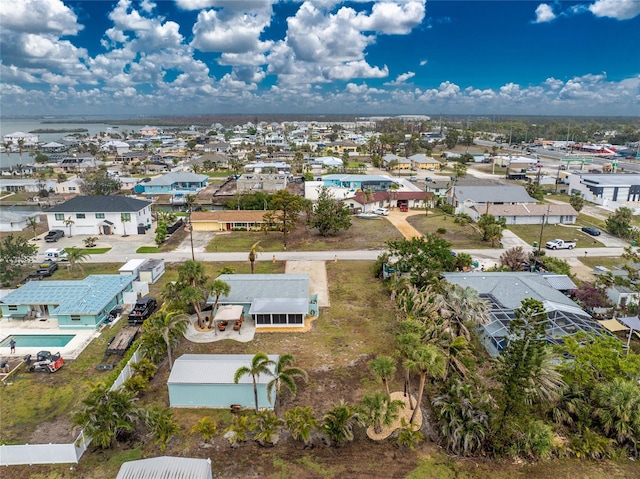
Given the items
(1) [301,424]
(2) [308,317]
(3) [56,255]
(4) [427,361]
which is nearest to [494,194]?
(2) [308,317]

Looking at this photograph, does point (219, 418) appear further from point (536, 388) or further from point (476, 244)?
point (476, 244)

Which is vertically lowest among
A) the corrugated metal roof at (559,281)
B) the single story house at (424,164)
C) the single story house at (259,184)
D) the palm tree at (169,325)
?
the corrugated metal roof at (559,281)

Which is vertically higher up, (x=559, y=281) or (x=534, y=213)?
(x=534, y=213)

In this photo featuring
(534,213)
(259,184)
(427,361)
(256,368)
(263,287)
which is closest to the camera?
(427,361)

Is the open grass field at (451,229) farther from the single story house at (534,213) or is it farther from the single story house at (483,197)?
the single story house at (534,213)

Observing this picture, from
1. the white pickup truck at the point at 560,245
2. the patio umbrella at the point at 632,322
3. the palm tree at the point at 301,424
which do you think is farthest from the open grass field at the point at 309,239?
the palm tree at the point at 301,424

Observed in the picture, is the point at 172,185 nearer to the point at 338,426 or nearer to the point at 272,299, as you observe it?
the point at 272,299
